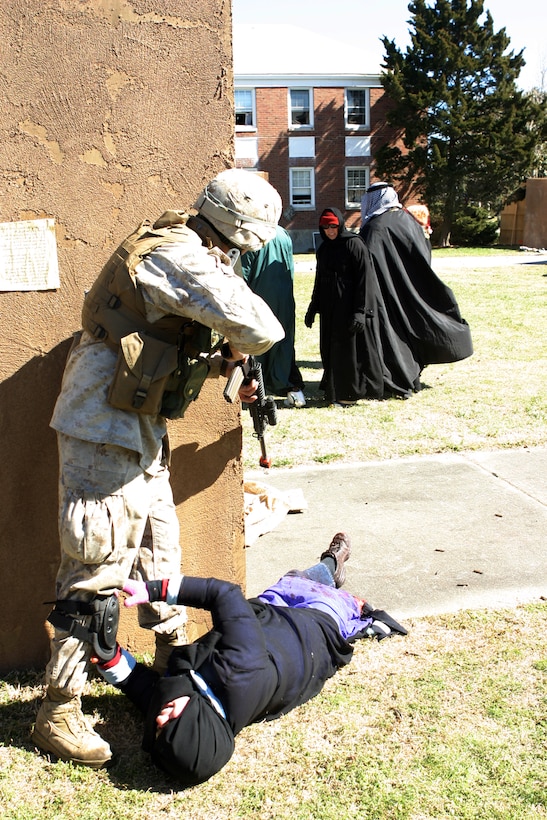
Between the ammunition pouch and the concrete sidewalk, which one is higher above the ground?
the ammunition pouch

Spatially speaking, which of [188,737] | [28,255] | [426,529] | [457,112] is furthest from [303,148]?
[188,737]

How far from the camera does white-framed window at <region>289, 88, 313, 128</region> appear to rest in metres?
35.3

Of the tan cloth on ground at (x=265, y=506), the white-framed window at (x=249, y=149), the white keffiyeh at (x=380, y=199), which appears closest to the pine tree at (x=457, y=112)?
the white-framed window at (x=249, y=149)

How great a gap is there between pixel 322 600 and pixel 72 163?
1966 mm

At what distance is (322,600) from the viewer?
3.58m

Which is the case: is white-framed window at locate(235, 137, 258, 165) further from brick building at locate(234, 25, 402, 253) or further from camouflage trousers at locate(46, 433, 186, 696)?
camouflage trousers at locate(46, 433, 186, 696)

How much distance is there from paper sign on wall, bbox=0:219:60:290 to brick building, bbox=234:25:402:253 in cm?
3220

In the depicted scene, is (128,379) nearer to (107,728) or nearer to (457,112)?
(107,728)

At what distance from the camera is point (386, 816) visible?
8.41ft

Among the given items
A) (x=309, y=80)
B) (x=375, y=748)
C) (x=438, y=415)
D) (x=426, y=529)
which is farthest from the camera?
(x=309, y=80)

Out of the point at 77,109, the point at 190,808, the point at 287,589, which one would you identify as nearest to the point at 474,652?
the point at 287,589

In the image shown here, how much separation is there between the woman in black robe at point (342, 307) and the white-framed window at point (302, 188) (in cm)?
2847

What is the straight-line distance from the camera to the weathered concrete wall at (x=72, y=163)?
10.0ft

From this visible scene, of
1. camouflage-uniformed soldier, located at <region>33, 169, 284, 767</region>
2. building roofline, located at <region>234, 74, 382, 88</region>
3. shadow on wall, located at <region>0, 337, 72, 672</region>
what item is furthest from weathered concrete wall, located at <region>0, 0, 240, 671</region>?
building roofline, located at <region>234, 74, 382, 88</region>
